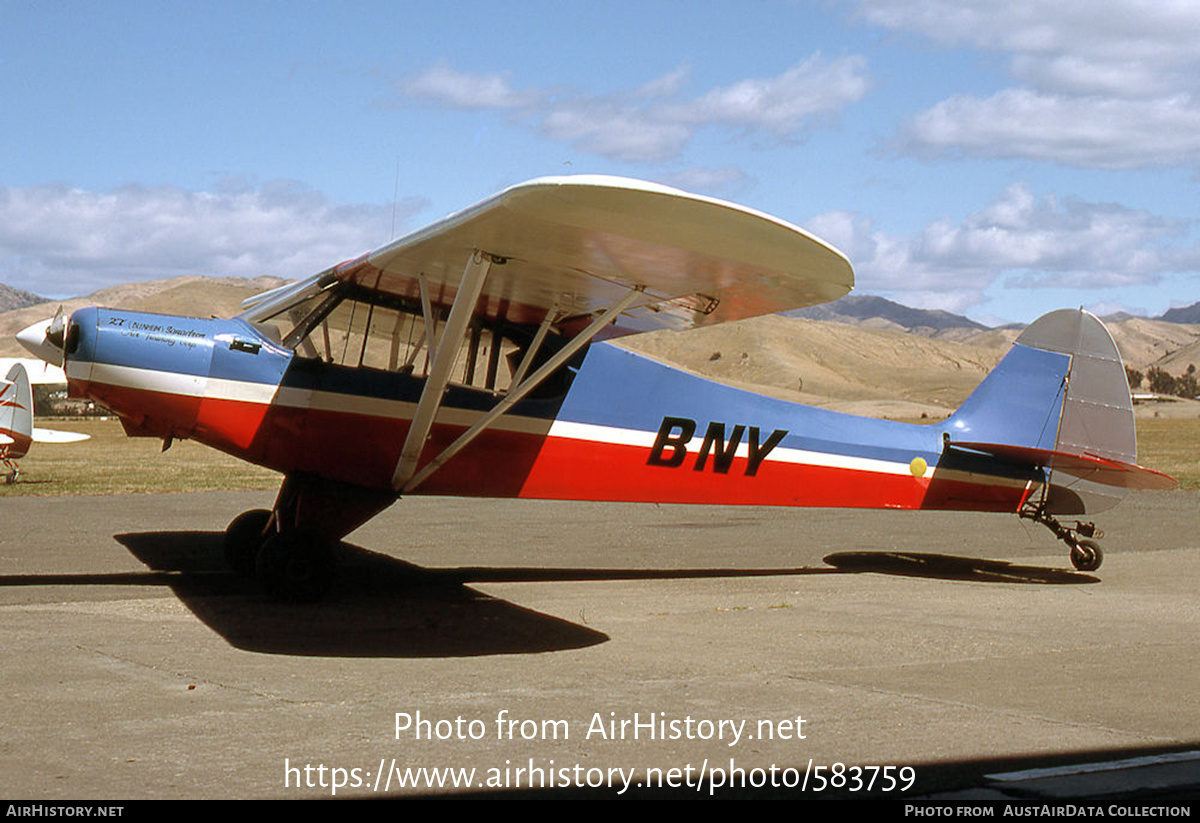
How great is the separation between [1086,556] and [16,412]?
682 inches

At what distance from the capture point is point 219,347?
28.2 ft

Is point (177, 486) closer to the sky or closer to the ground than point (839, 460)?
closer to the ground

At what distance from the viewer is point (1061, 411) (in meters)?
11.3

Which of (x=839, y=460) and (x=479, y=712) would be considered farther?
(x=839, y=460)

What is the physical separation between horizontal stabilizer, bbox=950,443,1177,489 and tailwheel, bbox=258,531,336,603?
6.30 metres

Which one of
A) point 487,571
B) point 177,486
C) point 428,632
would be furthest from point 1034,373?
point 177,486

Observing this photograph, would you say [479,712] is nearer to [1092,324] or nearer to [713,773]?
[713,773]

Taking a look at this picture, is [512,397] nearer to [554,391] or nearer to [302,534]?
[554,391]

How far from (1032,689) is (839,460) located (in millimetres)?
4895

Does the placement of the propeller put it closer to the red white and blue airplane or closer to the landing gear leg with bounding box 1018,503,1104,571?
the red white and blue airplane

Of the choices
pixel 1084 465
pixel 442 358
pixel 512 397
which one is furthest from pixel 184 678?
pixel 1084 465

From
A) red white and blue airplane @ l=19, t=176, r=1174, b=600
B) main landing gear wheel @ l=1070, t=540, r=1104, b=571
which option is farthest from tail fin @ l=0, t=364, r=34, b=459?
main landing gear wheel @ l=1070, t=540, r=1104, b=571

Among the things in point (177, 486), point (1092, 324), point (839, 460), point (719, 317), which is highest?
point (1092, 324)

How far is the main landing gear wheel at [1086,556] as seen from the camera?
433 inches
